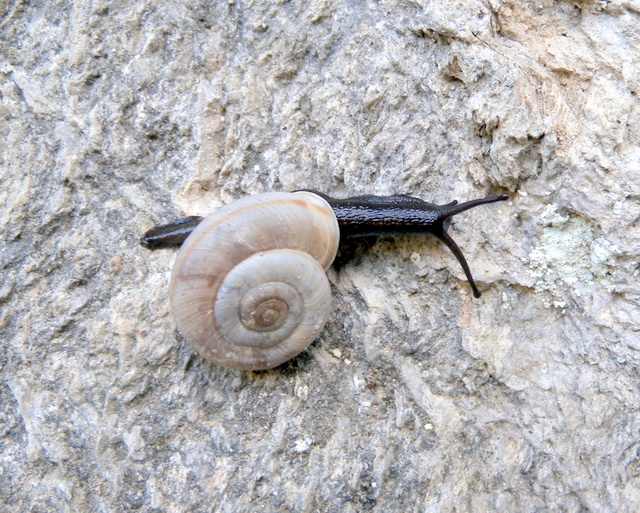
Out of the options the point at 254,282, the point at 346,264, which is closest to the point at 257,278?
the point at 254,282

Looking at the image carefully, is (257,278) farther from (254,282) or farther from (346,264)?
(346,264)

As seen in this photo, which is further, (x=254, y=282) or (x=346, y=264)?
(x=346, y=264)

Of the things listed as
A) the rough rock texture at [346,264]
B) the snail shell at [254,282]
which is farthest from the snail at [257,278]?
the rough rock texture at [346,264]

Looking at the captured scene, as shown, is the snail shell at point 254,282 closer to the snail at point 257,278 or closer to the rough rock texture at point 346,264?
the snail at point 257,278

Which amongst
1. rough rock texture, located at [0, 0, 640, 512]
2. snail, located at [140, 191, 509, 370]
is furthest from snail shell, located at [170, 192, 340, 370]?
rough rock texture, located at [0, 0, 640, 512]

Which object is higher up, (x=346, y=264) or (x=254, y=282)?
(x=254, y=282)

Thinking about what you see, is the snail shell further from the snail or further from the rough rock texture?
the rough rock texture

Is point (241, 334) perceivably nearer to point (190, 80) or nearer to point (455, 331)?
point (455, 331)
